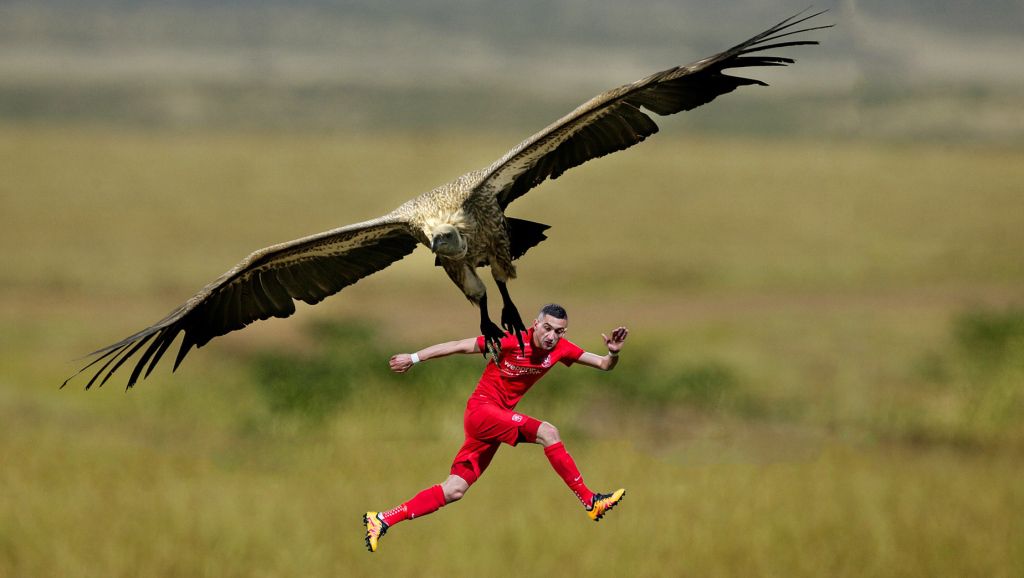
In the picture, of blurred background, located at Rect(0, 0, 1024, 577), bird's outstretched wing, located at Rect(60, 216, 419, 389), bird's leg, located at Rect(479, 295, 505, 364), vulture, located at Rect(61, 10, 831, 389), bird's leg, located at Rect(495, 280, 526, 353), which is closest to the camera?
Result: bird's leg, located at Rect(479, 295, 505, 364)

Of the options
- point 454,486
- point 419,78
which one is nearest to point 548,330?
point 454,486

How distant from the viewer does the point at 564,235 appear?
65.5m

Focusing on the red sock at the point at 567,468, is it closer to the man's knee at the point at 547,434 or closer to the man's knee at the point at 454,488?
the man's knee at the point at 547,434

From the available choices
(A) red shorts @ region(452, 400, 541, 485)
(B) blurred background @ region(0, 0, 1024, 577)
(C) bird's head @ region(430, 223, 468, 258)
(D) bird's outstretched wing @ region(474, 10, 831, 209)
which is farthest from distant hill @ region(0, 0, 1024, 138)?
(A) red shorts @ region(452, 400, 541, 485)

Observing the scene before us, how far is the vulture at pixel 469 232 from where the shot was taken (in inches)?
252

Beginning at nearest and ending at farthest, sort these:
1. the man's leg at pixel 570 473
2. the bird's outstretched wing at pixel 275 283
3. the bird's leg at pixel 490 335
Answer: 1. the man's leg at pixel 570 473
2. the bird's leg at pixel 490 335
3. the bird's outstretched wing at pixel 275 283

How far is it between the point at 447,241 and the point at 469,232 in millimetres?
356

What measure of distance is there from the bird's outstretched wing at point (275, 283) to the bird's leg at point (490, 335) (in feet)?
3.67

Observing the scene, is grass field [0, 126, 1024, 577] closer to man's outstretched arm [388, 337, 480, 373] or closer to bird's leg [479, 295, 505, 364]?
bird's leg [479, 295, 505, 364]

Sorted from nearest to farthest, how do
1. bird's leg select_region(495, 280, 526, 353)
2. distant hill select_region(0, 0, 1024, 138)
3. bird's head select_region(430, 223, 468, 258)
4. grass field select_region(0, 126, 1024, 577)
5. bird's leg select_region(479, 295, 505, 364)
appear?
bird's leg select_region(479, 295, 505, 364) < bird's head select_region(430, 223, 468, 258) < bird's leg select_region(495, 280, 526, 353) < grass field select_region(0, 126, 1024, 577) < distant hill select_region(0, 0, 1024, 138)

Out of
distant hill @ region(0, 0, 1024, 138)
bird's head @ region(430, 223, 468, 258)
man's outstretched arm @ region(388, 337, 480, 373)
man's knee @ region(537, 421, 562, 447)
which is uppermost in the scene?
bird's head @ region(430, 223, 468, 258)

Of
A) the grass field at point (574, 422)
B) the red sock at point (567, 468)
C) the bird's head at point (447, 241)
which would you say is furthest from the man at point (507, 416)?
the grass field at point (574, 422)

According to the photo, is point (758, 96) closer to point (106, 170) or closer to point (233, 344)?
point (106, 170)

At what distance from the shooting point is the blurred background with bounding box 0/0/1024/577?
762 inches
